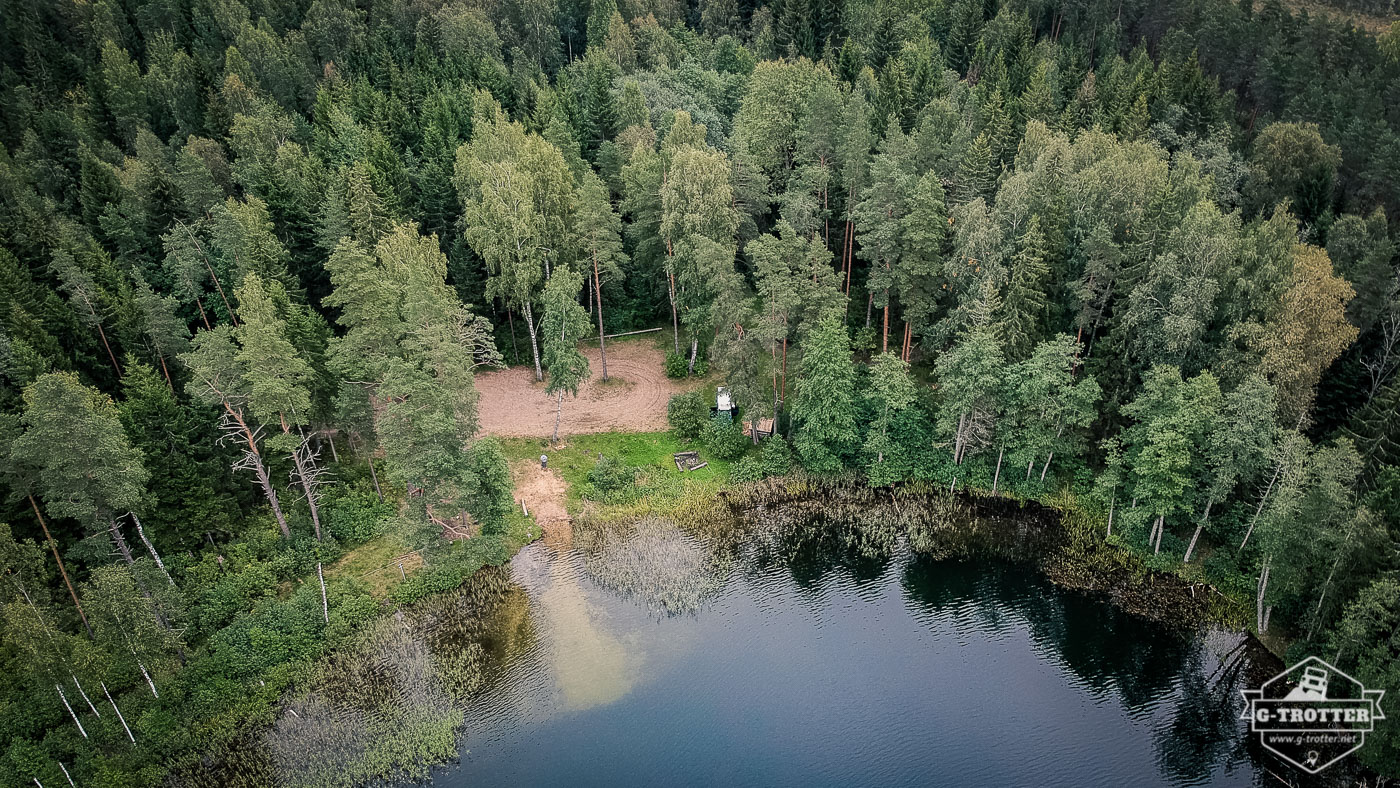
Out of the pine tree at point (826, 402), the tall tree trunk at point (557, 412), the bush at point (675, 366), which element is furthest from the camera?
the bush at point (675, 366)

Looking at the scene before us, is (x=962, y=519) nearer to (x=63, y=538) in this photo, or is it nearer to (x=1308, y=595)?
(x=1308, y=595)

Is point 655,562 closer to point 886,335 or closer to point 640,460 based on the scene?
point 640,460

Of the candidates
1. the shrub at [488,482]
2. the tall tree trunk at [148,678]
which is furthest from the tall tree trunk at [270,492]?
the shrub at [488,482]

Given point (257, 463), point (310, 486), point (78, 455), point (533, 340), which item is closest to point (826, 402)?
point (533, 340)

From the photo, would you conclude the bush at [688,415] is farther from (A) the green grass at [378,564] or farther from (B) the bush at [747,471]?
(A) the green grass at [378,564]

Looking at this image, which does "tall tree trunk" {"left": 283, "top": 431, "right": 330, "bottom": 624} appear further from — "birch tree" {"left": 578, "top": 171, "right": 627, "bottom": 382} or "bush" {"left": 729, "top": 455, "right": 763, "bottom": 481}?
"bush" {"left": 729, "top": 455, "right": 763, "bottom": 481}

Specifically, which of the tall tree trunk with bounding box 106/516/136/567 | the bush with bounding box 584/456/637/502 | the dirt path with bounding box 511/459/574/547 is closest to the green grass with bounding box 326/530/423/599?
the dirt path with bounding box 511/459/574/547
